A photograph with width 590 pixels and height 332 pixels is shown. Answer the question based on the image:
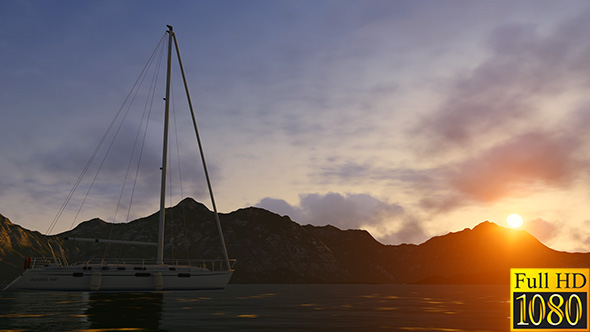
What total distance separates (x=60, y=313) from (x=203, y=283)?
68.0 ft

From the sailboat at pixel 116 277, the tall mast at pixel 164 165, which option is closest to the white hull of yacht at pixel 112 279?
the sailboat at pixel 116 277

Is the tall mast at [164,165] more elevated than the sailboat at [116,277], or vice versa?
the tall mast at [164,165]

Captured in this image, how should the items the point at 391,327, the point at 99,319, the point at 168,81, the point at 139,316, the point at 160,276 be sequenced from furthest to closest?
the point at 168,81 < the point at 160,276 < the point at 139,316 < the point at 99,319 < the point at 391,327

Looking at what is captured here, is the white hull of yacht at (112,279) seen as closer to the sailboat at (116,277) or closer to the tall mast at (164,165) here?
the sailboat at (116,277)

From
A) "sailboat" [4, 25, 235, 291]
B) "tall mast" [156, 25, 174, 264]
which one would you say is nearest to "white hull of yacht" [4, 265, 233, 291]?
"sailboat" [4, 25, 235, 291]

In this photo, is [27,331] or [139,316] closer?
[27,331]

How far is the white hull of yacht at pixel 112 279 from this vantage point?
52.1 metres

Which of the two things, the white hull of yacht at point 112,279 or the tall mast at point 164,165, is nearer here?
the white hull of yacht at point 112,279

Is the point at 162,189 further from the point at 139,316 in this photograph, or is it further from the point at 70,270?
the point at 139,316

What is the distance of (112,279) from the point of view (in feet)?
172

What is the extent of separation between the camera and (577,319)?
99.0 feet

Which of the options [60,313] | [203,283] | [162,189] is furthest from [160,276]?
[60,313]

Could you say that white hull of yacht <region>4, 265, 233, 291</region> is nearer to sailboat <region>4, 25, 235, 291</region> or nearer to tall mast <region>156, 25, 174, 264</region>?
sailboat <region>4, 25, 235, 291</region>

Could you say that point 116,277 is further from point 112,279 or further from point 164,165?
Answer: point 164,165
